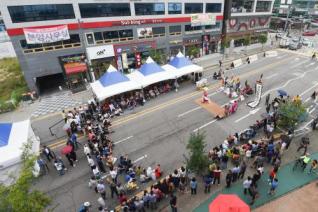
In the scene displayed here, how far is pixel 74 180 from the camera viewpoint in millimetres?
13984

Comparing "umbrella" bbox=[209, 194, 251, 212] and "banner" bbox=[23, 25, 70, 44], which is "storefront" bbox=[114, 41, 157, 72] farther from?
"umbrella" bbox=[209, 194, 251, 212]

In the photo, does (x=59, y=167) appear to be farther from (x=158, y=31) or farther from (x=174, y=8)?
(x=174, y=8)

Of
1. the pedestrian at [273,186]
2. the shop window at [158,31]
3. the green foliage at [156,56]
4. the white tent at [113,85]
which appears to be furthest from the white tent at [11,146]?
the shop window at [158,31]

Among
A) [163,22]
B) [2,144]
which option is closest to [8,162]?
[2,144]

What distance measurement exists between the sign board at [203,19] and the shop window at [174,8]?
3.02m

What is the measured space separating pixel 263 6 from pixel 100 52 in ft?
125

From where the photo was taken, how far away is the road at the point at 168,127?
13795 millimetres

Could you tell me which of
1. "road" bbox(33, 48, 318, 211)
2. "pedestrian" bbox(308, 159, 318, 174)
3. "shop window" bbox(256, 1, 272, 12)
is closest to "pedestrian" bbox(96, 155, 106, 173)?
"road" bbox(33, 48, 318, 211)

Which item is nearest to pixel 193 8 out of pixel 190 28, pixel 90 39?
pixel 190 28

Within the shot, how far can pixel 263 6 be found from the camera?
4678 cm

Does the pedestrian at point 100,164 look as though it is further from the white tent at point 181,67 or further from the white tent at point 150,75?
the white tent at point 181,67

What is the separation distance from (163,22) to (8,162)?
29.6 metres

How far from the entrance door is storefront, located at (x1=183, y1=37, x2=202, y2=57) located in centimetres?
2161

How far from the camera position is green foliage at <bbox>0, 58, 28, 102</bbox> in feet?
91.9
